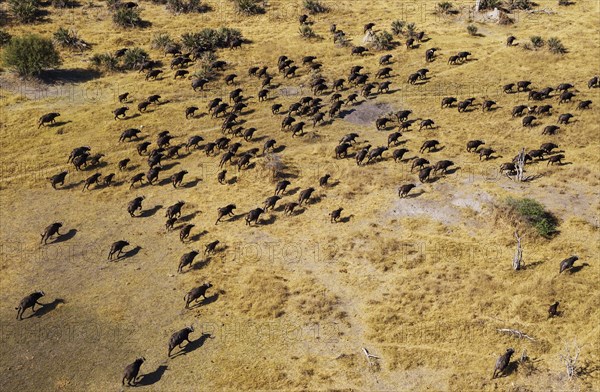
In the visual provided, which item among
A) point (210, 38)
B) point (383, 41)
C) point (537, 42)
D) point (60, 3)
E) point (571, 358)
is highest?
point (60, 3)

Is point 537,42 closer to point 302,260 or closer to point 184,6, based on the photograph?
point 184,6

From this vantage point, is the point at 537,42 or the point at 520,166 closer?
the point at 520,166

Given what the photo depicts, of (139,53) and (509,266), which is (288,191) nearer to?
(509,266)

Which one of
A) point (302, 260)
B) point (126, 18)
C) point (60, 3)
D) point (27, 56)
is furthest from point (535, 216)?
point (60, 3)

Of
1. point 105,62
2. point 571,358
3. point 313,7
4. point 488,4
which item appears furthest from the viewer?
point 313,7

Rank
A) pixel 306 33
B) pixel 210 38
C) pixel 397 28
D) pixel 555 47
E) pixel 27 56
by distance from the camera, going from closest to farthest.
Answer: pixel 27 56 < pixel 555 47 < pixel 210 38 < pixel 306 33 < pixel 397 28

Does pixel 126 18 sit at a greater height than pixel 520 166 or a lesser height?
greater
